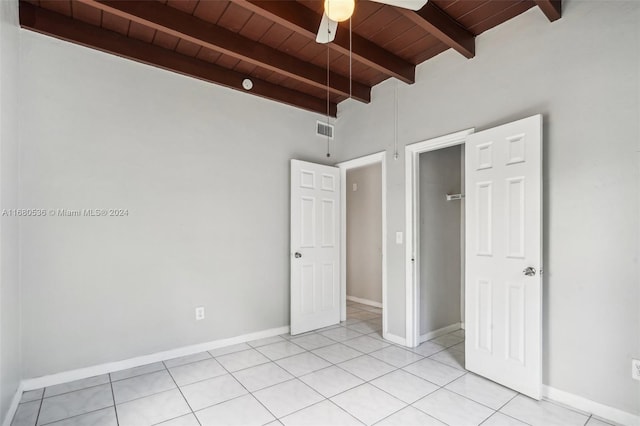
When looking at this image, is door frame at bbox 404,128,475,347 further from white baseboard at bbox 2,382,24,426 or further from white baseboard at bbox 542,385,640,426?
white baseboard at bbox 2,382,24,426

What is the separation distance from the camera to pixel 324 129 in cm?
441

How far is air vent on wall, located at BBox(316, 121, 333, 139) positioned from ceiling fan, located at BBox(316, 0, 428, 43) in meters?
2.23

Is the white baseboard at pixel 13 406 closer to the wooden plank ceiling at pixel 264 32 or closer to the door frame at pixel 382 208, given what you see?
the wooden plank ceiling at pixel 264 32

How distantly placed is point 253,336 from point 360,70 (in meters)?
3.23

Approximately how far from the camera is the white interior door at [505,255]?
2404mm

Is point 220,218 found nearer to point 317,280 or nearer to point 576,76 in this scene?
point 317,280

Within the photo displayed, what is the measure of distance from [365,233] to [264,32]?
350 cm

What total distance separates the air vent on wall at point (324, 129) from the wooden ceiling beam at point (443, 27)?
6.30 feet

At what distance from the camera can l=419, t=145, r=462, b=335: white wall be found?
373cm

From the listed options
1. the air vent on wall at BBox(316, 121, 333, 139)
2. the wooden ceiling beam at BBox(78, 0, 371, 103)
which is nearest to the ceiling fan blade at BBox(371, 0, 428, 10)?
the wooden ceiling beam at BBox(78, 0, 371, 103)

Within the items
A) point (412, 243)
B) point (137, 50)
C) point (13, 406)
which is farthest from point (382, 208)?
point (13, 406)

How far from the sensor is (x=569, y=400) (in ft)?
7.53

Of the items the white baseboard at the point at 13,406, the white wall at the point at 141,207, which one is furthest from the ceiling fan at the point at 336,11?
the white baseboard at the point at 13,406

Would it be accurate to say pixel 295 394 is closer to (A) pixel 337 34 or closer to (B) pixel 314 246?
(B) pixel 314 246
